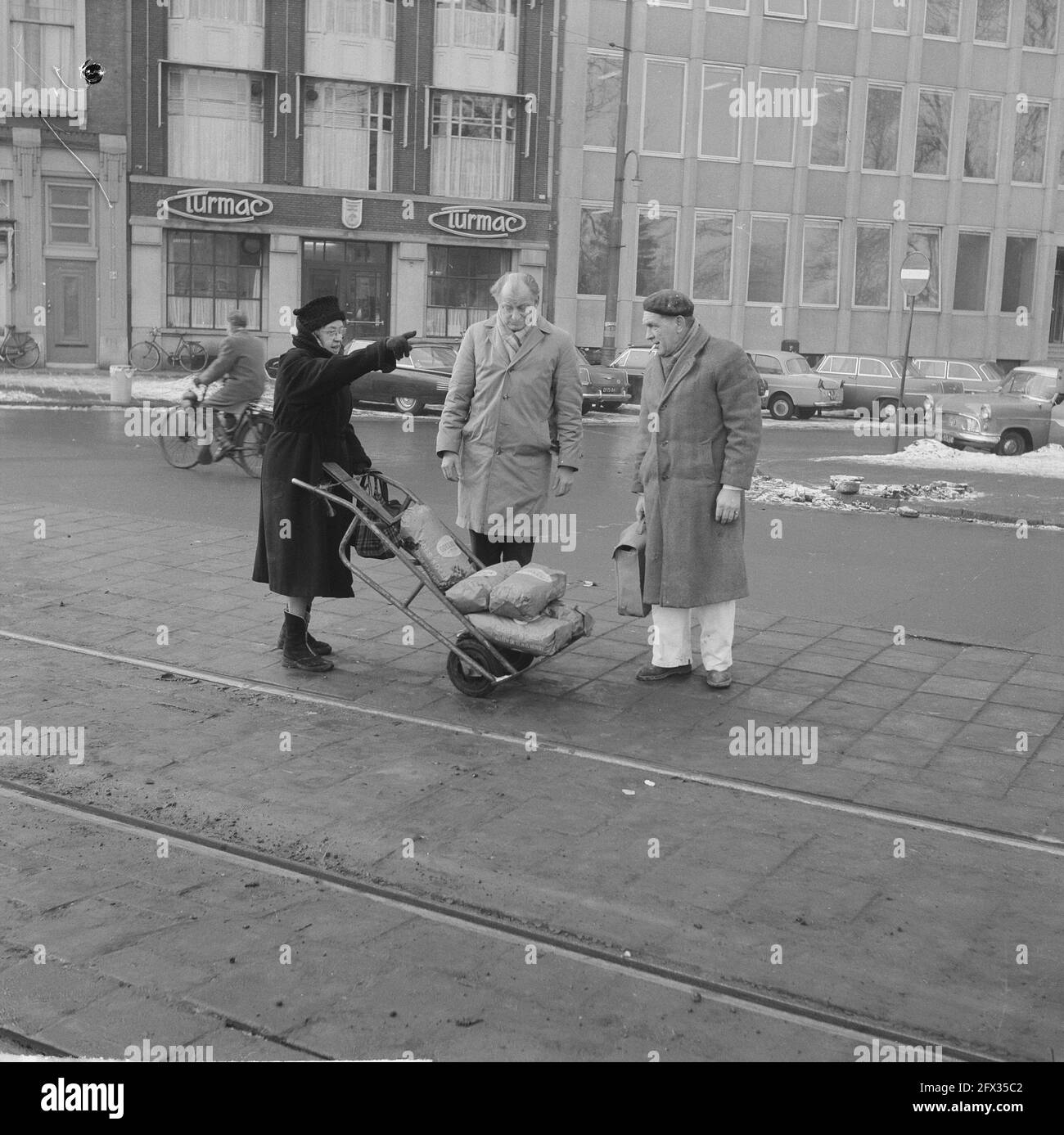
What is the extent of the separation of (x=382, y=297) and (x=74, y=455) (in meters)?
21.6

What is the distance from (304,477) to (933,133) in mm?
38528

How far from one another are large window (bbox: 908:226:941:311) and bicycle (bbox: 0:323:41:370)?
934 inches

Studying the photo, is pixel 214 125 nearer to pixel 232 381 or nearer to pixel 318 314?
pixel 232 381

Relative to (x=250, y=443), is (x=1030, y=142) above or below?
above

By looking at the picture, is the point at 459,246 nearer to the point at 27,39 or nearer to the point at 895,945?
the point at 27,39

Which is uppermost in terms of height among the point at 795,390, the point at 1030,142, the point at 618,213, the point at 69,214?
the point at 1030,142

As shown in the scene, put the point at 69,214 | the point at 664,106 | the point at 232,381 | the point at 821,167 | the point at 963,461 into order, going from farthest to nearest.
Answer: the point at 821,167, the point at 664,106, the point at 69,214, the point at 963,461, the point at 232,381

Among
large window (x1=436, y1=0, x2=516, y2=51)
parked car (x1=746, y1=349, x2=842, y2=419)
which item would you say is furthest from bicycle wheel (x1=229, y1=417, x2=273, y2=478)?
large window (x1=436, y1=0, x2=516, y2=51)

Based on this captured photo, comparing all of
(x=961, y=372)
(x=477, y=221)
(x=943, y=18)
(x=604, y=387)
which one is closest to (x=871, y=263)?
(x=943, y=18)

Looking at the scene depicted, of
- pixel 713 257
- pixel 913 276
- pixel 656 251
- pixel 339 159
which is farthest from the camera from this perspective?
pixel 713 257

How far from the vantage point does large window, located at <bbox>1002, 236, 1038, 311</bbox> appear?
1705 inches

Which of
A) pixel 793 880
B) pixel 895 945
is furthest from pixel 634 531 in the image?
pixel 895 945

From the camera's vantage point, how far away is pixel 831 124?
40.8 meters

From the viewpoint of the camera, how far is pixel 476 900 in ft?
15.3
